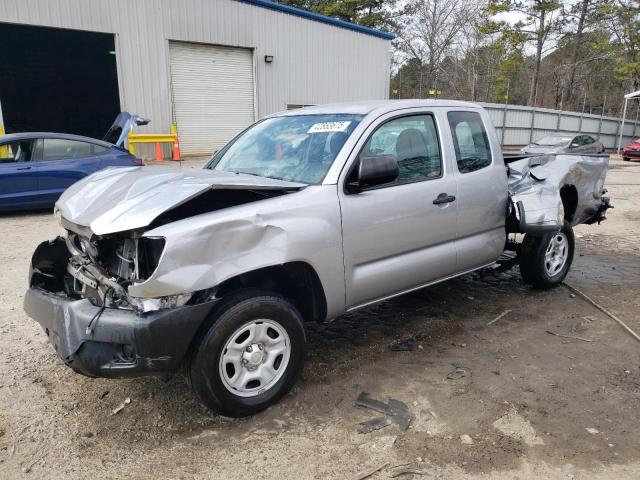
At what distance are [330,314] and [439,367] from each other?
1010 mm

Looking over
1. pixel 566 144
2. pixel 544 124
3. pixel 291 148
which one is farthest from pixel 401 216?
pixel 544 124

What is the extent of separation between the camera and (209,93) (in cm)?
1759

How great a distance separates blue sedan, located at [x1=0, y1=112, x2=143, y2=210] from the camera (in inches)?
349

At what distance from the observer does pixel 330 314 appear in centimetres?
351

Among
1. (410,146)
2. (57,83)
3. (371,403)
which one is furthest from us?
(57,83)

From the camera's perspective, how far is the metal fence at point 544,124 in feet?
93.8

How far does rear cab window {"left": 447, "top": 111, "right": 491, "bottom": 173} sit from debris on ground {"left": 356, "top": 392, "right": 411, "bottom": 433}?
82.2 inches

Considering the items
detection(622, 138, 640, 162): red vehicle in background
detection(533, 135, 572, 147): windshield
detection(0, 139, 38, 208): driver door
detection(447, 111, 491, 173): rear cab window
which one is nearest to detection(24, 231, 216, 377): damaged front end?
detection(447, 111, 491, 173): rear cab window

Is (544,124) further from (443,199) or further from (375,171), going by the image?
(375,171)

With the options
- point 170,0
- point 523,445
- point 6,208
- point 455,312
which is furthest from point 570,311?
point 170,0

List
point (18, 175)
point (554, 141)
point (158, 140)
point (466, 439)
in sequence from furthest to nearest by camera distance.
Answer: point (554, 141) < point (158, 140) < point (18, 175) < point (466, 439)

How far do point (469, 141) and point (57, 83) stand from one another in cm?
2226

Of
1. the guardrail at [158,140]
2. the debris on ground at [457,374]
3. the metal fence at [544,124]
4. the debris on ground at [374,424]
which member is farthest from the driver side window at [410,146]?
the metal fence at [544,124]

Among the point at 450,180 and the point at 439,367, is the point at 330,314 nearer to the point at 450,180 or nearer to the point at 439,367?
the point at 439,367
